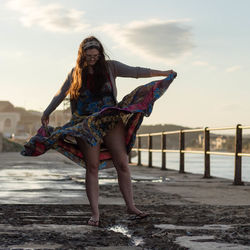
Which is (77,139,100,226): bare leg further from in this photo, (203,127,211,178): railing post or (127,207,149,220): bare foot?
(203,127,211,178): railing post

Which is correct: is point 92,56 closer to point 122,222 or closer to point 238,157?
point 122,222

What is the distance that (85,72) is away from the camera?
3809 mm

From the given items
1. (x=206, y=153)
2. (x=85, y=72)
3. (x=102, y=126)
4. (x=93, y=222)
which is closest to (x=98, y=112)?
(x=102, y=126)

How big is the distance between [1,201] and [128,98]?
1726mm

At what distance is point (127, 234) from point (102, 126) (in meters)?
0.78

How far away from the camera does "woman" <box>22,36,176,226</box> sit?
→ 3750 mm

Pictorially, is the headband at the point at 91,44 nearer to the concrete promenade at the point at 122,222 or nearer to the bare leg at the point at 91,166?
the bare leg at the point at 91,166

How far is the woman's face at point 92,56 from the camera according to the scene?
3.75m

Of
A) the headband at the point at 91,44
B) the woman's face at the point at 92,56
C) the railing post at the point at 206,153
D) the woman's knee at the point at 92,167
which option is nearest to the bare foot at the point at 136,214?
the woman's knee at the point at 92,167

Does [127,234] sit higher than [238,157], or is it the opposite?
[238,157]

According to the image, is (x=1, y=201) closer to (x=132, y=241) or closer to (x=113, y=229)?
(x=113, y=229)

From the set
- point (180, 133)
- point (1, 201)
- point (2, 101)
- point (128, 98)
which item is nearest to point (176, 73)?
point (128, 98)

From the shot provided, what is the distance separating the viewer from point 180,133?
1172cm

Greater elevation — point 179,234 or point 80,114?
point 80,114
